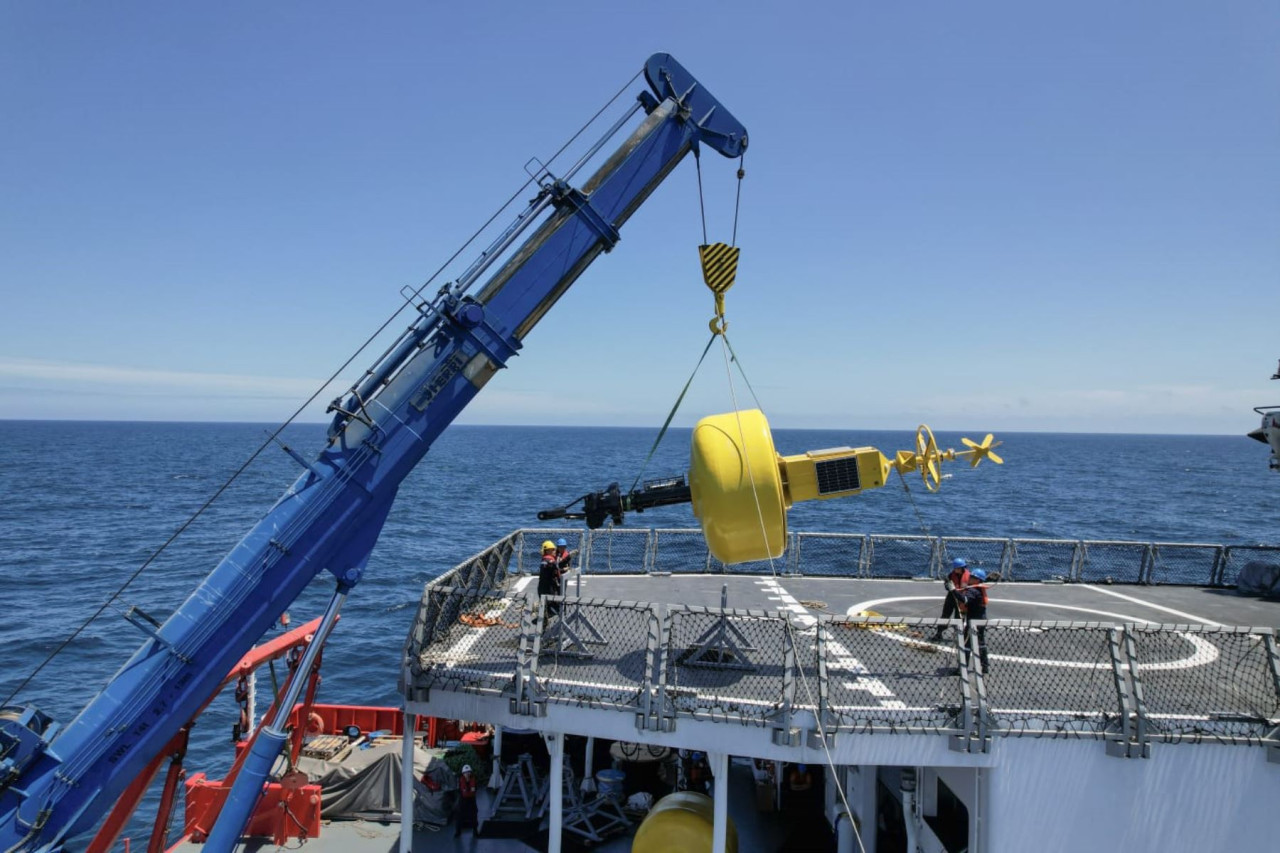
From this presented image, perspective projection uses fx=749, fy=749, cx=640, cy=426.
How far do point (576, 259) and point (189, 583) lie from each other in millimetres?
38555

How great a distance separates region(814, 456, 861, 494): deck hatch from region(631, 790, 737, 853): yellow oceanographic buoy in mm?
5126

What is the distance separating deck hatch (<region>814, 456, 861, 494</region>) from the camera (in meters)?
12.0

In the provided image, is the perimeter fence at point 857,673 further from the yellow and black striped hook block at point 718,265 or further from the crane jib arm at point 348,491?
the yellow and black striped hook block at point 718,265

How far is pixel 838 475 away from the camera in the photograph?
1209 centimetres

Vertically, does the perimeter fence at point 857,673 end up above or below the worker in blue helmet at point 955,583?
below

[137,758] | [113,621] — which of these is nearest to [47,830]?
[137,758]

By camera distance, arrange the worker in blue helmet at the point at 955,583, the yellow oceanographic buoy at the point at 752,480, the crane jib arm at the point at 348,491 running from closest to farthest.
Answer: the crane jib arm at the point at 348,491 < the yellow oceanographic buoy at the point at 752,480 < the worker in blue helmet at the point at 955,583

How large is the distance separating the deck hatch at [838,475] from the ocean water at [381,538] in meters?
1.07

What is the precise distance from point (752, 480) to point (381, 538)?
166 ft

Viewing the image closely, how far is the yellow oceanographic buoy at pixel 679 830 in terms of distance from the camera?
10586 mm

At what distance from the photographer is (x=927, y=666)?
1223 cm

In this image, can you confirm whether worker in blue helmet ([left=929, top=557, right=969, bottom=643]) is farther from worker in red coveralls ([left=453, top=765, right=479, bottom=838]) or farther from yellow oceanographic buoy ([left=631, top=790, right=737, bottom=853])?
worker in red coveralls ([left=453, top=765, right=479, bottom=838])

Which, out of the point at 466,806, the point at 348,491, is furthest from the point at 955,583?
the point at 348,491

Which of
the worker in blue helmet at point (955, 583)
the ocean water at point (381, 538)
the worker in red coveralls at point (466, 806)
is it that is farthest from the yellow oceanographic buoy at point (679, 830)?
the ocean water at point (381, 538)
